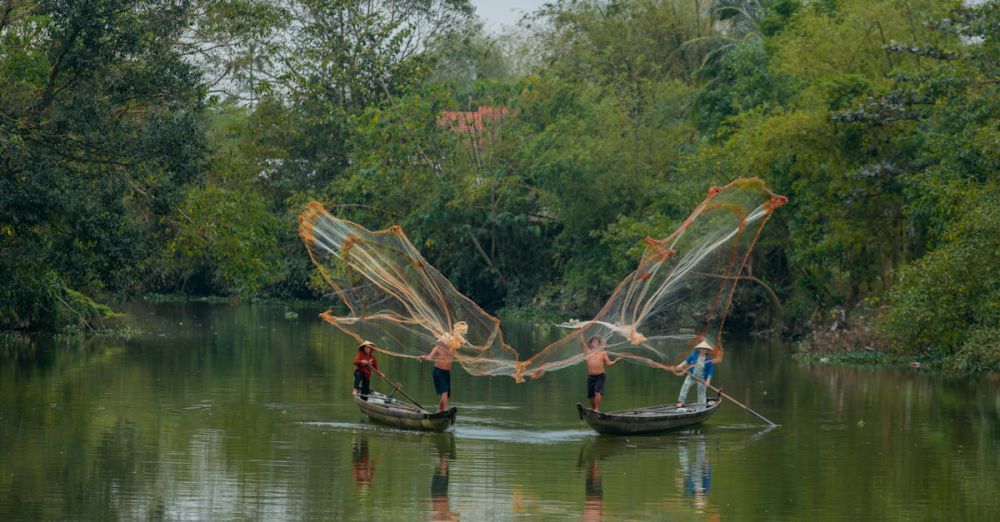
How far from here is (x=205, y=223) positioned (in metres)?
32.7

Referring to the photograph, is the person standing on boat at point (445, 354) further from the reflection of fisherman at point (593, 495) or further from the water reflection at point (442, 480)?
the reflection of fisherman at point (593, 495)

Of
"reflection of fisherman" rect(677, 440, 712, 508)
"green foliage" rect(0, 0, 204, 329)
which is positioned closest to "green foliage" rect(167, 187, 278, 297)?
"green foliage" rect(0, 0, 204, 329)

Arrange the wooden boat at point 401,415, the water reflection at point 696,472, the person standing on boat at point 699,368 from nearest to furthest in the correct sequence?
the water reflection at point 696,472 < the wooden boat at point 401,415 < the person standing on boat at point 699,368

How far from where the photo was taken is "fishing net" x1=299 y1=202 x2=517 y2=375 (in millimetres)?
20969

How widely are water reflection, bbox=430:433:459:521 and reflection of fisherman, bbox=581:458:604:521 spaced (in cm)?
148

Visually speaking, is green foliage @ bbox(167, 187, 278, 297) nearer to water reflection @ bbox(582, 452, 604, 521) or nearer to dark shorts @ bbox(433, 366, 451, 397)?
dark shorts @ bbox(433, 366, 451, 397)

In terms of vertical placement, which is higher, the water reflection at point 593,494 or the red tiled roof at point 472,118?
the red tiled roof at point 472,118

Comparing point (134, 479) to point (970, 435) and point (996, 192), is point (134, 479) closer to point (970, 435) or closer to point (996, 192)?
point (970, 435)

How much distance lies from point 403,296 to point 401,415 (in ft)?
6.12

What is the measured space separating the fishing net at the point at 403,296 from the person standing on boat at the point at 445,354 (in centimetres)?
2

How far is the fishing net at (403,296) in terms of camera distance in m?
21.0

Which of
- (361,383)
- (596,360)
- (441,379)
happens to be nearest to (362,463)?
(441,379)

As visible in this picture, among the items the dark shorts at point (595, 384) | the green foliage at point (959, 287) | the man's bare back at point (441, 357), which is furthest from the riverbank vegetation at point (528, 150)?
the dark shorts at point (595, 384)

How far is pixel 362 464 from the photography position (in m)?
18.0
